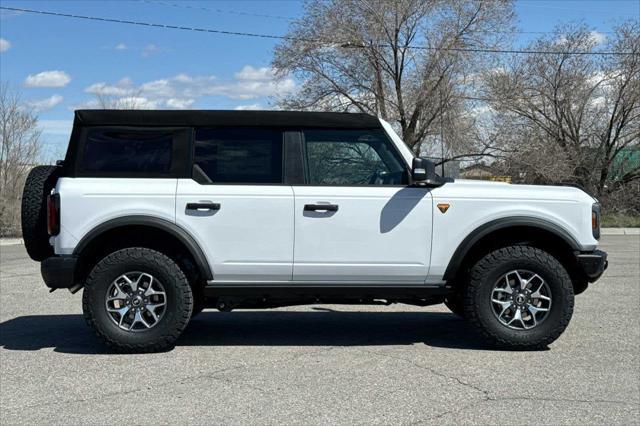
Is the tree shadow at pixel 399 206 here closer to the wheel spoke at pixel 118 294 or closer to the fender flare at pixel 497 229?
the fender flare at pixel 497 229

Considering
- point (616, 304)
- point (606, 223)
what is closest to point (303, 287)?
point (616, 304)

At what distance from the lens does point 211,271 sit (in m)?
6.22

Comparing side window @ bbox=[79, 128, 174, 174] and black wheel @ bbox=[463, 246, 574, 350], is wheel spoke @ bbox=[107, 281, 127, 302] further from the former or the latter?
black wheel @ bbox=[463, 246, 574, 350]

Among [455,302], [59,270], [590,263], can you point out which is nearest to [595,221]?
[590,263]

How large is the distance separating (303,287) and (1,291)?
5942 mm

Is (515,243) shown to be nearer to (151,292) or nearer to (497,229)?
(497,229)

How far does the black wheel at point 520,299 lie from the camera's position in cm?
627

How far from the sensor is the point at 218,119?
637 centimetres

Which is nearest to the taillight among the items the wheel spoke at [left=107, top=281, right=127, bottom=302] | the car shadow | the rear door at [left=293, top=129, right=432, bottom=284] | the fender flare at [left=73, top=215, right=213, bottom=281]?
the fender flare at [left=73, top=215, right=213, bottom=281]

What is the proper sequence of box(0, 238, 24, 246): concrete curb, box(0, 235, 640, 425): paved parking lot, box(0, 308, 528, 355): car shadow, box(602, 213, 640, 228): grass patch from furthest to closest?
box(602, 213, 640, 228): grass patch < box(0, 238, 24, 246): concrete curb < box(0, 308, 528, 355): car shadow < box(0, 235, 640, 425): paved parking lot

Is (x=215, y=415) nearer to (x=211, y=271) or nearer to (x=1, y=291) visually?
(x=211, y=271)

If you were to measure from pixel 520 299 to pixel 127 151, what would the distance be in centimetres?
374

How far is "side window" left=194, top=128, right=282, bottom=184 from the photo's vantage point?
6.32 meters

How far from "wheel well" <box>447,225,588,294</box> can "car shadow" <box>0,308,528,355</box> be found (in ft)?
2.48
